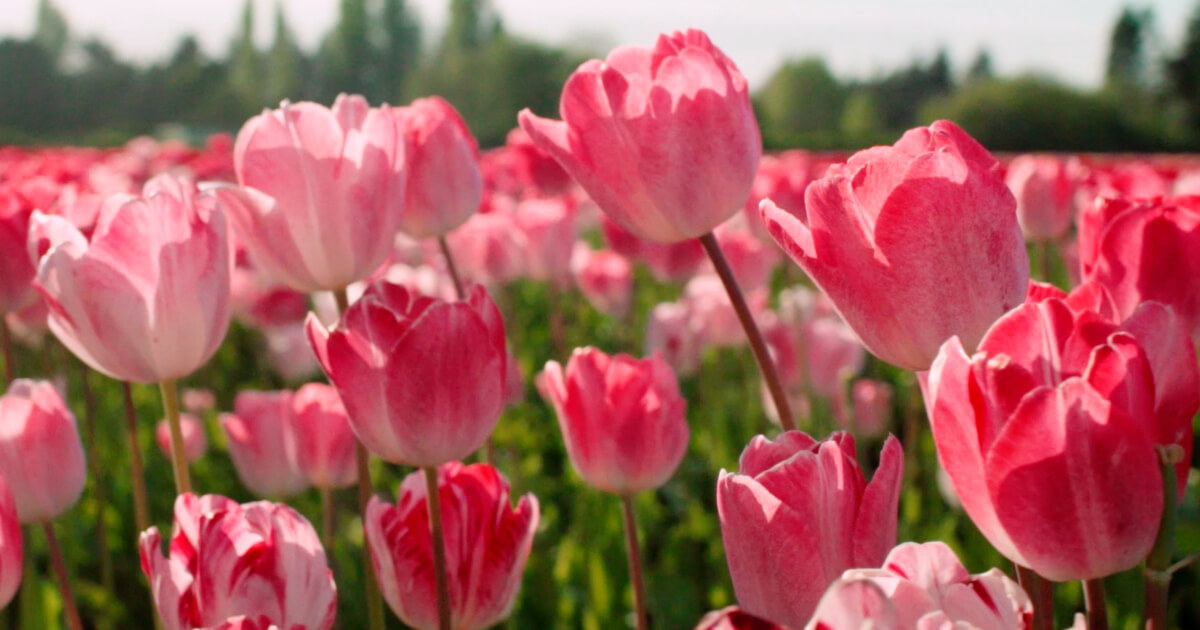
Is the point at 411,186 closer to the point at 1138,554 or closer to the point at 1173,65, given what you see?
the point at 1138,554

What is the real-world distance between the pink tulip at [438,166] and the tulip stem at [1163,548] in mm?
878

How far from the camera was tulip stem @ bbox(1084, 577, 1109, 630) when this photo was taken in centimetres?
57

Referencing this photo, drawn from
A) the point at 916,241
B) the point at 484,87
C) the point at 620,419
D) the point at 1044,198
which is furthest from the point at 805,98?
the point at 916,241

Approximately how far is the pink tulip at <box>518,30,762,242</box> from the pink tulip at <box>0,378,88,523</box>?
601 millimetres

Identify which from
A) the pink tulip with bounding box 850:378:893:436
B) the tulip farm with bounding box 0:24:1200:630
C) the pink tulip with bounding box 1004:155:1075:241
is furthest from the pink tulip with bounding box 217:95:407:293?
the pink tulip with bounding box 850:378:893:436

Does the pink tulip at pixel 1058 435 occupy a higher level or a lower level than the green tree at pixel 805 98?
higher

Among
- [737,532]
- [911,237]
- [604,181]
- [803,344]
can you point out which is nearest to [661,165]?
[604,181]

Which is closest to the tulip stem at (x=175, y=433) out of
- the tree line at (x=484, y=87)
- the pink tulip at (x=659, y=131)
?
the pink tulip at (x=659, y=131)

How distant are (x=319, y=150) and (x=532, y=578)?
1.12 m

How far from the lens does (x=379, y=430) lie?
78cm

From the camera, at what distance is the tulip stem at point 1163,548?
525mm

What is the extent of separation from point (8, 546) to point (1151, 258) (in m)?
0.87

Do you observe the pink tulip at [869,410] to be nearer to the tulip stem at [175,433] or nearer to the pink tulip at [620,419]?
the pink tulip at [620,419]

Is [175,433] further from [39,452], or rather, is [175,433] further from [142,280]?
[39,452]
